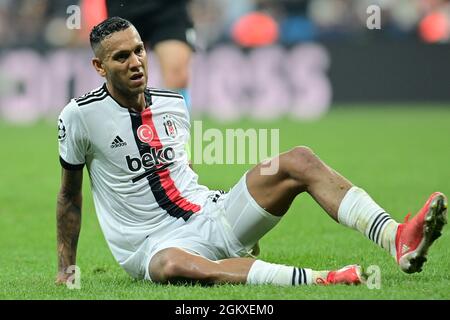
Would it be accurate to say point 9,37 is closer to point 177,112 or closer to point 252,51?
point 252,51

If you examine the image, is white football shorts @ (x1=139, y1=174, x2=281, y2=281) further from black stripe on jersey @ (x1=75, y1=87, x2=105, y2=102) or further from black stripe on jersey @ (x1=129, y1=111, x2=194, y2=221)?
black stripe on jersey @ (x1=75, y1=87, x2=105, y2=102)

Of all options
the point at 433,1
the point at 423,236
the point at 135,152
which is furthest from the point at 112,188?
the point at 433,1

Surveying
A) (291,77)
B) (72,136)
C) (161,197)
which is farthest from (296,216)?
(291,77)

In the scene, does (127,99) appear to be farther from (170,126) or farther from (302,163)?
(302,163)

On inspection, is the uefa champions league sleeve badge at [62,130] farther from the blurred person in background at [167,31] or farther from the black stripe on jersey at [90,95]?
the blurred person in background at [167,31]

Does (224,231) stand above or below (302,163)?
below

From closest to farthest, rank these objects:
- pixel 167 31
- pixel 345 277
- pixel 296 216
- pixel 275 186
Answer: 1. pixel 345 277
2. pixel 275 186
3. pixel 167 31
4. pixel 296 216

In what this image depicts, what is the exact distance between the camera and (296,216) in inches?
378

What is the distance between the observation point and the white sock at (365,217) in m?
5.53

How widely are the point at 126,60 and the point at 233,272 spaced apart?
1341mm
